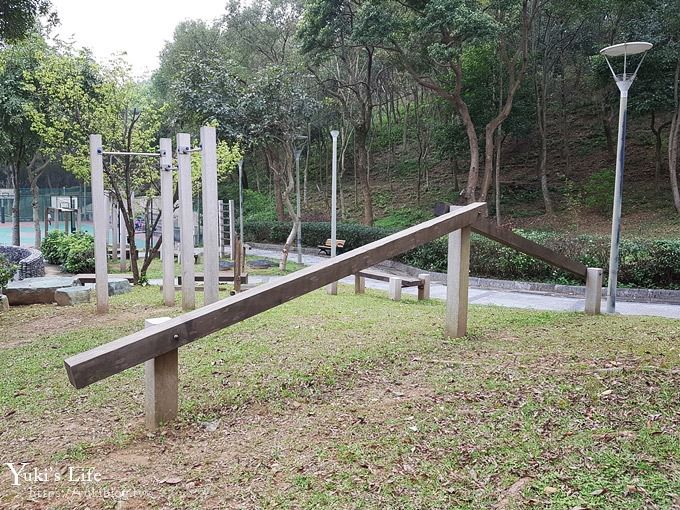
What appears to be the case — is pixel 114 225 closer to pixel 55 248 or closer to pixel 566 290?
pixel 55 248

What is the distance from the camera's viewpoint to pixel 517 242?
5.06 meters

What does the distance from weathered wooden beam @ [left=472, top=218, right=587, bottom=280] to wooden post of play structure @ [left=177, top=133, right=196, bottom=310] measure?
4.26 metres

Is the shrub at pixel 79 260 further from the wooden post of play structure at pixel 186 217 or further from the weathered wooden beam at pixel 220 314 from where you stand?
the weathered wooden beam at pixel 220 314

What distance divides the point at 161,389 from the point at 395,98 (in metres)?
32.4

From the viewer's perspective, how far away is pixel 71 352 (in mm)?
5215

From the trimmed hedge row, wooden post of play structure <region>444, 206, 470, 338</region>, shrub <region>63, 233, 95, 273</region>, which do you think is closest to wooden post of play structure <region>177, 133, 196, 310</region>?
wooden post of play structure <region>444, 206, 470, 338</region>

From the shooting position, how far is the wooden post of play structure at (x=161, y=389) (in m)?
2.91

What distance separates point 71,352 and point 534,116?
70.0 ft

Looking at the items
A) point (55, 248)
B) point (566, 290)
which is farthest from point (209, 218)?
point (55, 248)

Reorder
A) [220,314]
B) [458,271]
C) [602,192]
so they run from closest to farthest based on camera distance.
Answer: [220,314], [458,271], [602,192]

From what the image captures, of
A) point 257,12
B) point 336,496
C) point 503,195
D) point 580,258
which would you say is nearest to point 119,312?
point 336,496

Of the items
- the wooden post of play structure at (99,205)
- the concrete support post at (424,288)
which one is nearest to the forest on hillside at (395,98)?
the wooden post of play structure at (99,205)

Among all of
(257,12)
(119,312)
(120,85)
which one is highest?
(257,12)

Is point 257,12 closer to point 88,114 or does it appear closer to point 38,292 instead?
point 88,114
